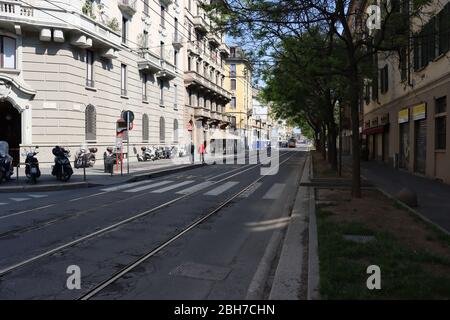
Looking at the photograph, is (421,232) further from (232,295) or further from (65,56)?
(65,56)

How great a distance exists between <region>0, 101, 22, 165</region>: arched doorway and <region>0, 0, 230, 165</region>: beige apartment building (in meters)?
0.05

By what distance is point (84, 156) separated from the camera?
2302 centimetres

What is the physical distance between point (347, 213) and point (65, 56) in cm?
1925

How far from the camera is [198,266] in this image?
6.19 meters

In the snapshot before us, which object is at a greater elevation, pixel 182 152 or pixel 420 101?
pixel 420 101

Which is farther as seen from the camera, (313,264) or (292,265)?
(292,265)

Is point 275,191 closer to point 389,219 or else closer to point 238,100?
point 389,219

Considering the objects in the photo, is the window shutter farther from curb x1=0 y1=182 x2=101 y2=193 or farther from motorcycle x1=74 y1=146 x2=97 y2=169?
curb x1=0 y1=182 x2=101 y2=193

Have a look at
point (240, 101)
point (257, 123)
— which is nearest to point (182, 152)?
point (240, 101)

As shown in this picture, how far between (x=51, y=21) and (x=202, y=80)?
27751mm

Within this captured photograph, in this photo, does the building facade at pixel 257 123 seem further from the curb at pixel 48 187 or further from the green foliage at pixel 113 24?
the curb at pixel 48 187

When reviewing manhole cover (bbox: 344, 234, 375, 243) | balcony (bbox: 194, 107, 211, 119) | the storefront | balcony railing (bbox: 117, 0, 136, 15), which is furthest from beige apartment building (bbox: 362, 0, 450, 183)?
balcony (bbox: 194, 107, 211, 119)
